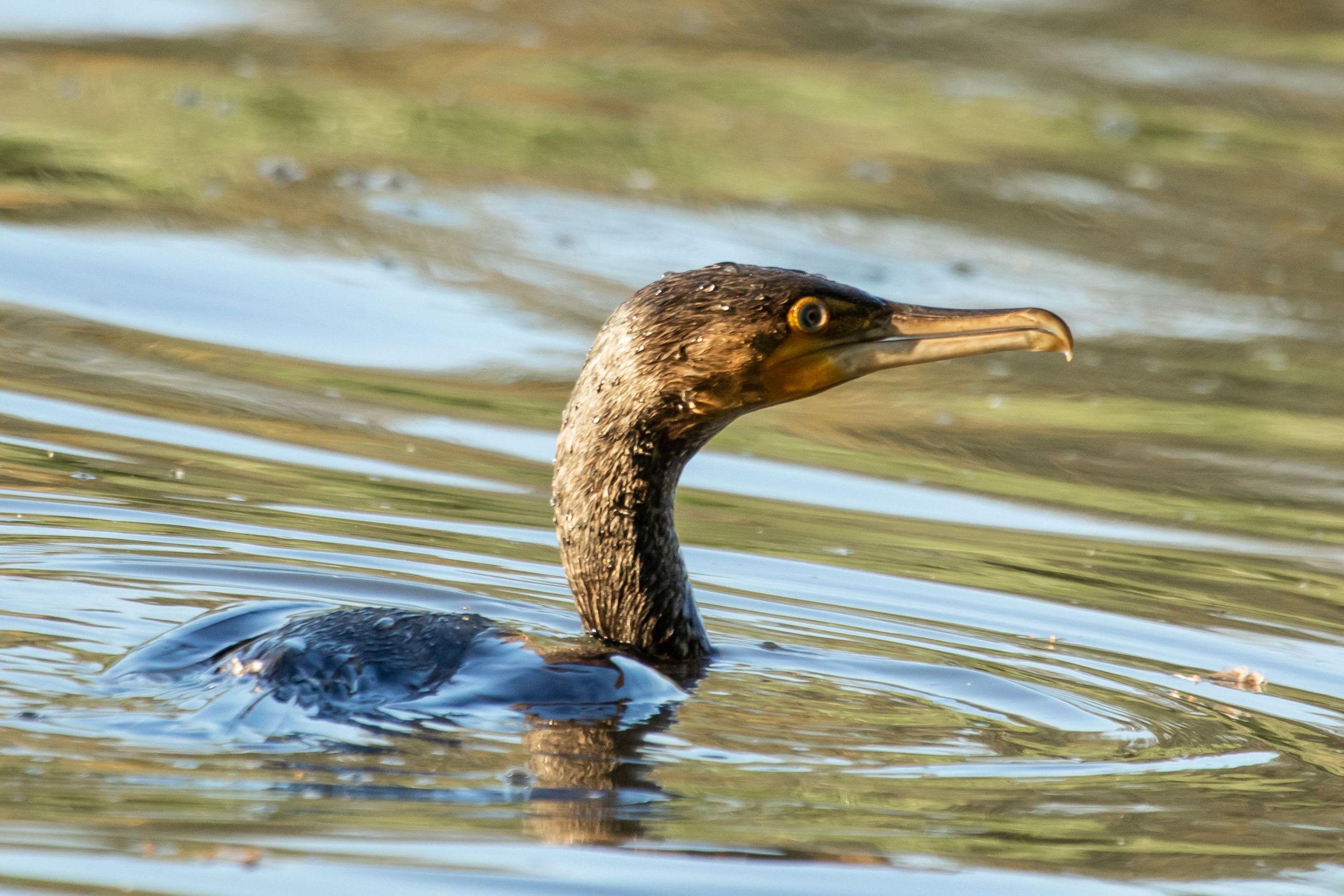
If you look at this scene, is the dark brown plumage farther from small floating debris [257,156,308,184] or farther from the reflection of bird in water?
small floating debris [257,156,308,184]

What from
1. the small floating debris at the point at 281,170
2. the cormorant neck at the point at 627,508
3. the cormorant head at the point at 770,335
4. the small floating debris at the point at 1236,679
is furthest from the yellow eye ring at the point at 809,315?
the small floating debris at the point at 281,170

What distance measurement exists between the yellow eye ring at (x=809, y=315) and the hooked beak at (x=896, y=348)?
0.22 feet

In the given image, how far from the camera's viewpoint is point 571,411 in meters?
5.13

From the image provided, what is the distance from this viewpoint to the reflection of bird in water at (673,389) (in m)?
5.00

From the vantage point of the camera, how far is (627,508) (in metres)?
5.13

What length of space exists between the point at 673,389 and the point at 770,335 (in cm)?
27

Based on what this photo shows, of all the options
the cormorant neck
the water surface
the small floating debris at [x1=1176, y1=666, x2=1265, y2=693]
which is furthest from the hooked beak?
the small floating debris at [x1=1176, y1=666, x2=1265, y2=693]

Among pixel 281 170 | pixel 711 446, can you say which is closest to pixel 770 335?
pixel 711 446

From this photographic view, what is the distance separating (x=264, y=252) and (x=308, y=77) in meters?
3.27

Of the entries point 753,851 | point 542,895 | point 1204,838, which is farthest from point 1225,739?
point 542,895

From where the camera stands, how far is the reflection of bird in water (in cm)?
500

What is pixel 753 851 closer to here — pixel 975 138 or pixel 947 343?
pixel 947 343

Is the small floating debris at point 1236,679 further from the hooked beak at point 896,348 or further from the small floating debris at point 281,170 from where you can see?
the small floating debris at point 281,170

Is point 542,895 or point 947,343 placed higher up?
point 947,343
